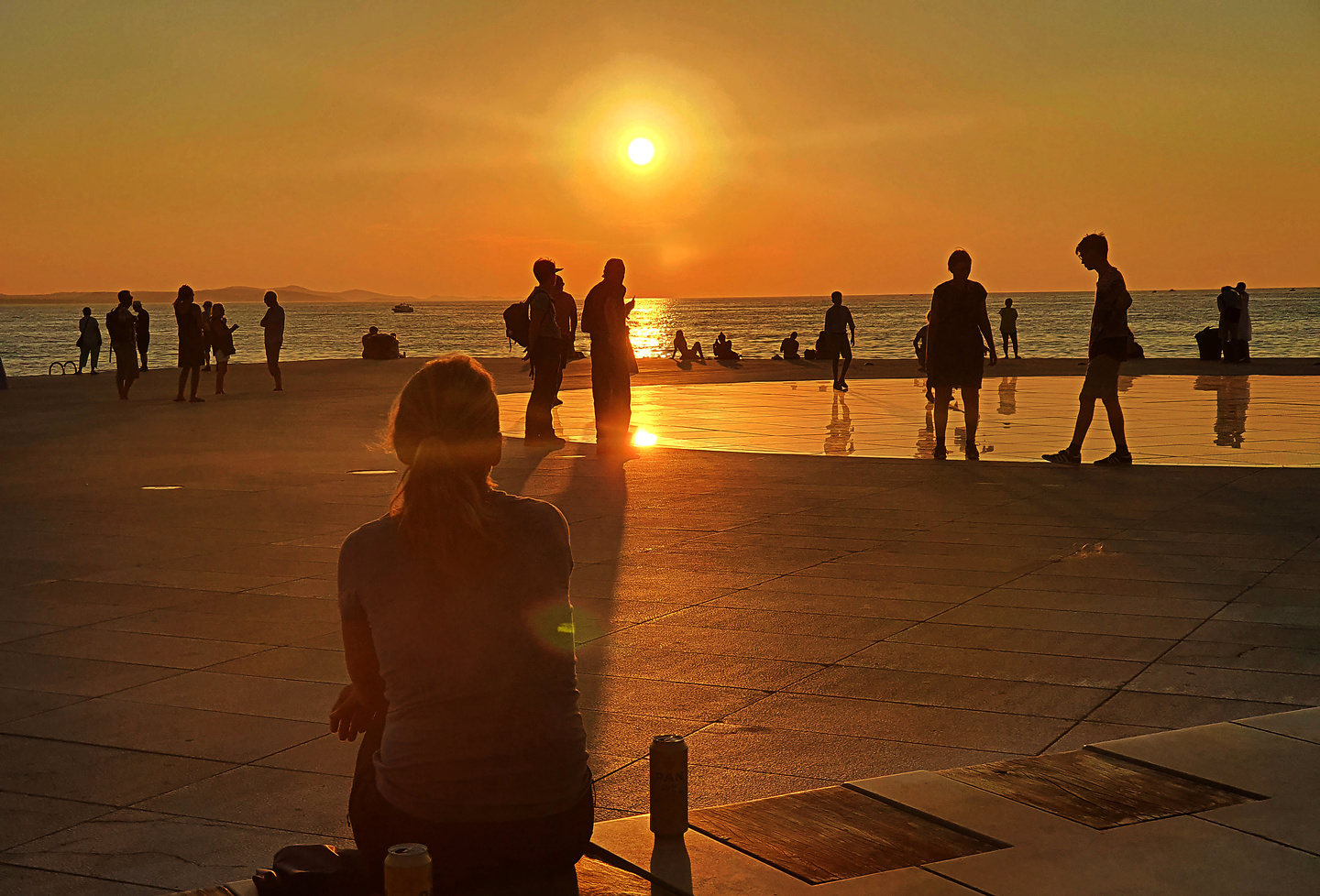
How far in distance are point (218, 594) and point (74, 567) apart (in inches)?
56.2

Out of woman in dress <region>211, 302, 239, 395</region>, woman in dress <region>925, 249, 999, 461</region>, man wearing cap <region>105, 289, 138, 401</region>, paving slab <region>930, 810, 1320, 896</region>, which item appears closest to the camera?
paving slab <region>930, 810, 1320, 896</region>

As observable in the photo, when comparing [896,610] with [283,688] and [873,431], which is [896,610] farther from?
[873,431]

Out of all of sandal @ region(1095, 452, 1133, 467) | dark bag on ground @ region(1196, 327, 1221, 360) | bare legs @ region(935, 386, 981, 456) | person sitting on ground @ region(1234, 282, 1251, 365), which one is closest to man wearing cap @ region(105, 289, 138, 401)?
bare legs @ region(935, 386, 981, 456)

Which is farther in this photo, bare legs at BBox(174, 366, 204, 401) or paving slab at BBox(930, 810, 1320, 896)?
bare legs at BBox(174, 366, 204, 401)

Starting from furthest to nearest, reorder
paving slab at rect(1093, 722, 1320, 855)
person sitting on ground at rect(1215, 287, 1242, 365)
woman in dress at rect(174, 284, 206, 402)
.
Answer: person sitting on ground at rect(1215, 287, 1242, 365), woman in dress at rect(174, 284, 206, 402), paving slab at rect(1093, 722, 1320, 855)

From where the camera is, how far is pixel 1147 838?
12.7 feet

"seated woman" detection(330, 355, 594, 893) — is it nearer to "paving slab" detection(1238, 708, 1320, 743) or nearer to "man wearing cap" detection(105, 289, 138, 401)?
"paving slab" detection(1238, 708, 1320, 743)

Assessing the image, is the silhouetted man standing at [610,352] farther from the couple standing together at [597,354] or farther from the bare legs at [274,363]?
the bare legs at [274,363]

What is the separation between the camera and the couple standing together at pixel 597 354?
46.1 feet

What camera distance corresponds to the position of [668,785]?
12.1ft

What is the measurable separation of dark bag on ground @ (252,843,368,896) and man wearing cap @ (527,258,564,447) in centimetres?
1128

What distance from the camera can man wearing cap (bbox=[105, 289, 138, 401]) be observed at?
22.9 meters

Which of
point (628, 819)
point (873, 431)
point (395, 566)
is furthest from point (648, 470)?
point (395, 566)

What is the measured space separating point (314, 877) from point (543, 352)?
11565mm
